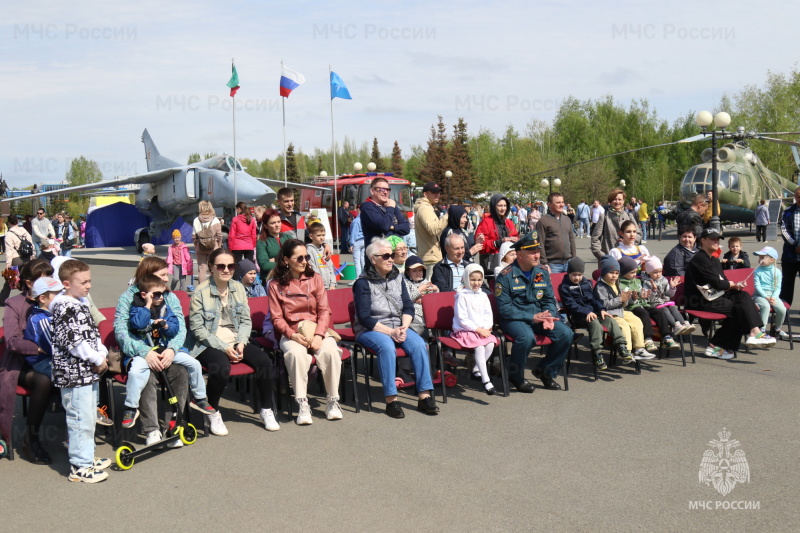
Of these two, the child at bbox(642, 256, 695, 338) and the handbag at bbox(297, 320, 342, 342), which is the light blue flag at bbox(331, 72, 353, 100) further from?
the handbag at bbox(297, 320, 342, 342)

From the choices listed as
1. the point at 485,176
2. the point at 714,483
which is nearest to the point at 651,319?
the point at 714,483

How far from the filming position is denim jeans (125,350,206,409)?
5.52 meters

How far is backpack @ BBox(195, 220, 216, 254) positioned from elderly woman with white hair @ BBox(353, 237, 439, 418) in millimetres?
4695

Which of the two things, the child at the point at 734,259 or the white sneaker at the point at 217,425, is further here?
the child at the point at 734,259

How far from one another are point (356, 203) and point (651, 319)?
73.9ft

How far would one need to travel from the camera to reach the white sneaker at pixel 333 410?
6.28 metres

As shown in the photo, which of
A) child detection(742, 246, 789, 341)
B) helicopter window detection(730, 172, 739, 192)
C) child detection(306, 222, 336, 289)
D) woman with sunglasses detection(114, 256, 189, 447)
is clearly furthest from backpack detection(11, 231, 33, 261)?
helicopter window detection(730, 172, 739, 192)

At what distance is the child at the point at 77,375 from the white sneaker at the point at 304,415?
156 centimetres

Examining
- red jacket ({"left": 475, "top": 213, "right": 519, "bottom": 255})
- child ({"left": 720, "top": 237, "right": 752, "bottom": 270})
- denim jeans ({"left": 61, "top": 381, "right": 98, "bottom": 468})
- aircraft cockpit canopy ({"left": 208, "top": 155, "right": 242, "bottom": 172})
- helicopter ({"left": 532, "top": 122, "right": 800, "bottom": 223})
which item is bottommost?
denim jeans ({"left": 61, "top": 381, "right": 98, "bottom": 468})

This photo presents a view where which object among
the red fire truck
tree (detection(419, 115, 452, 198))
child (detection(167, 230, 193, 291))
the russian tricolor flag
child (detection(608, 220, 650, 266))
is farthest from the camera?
tree (detection(419, 115, 452, 198))

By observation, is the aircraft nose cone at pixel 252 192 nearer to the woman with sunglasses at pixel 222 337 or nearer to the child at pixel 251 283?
the child at pixel 251 283

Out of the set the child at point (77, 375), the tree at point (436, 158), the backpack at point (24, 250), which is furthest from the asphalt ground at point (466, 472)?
the tree at point (436, 158)

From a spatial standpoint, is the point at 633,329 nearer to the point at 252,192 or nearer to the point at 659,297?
the point at 659,297

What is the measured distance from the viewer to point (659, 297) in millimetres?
8219
